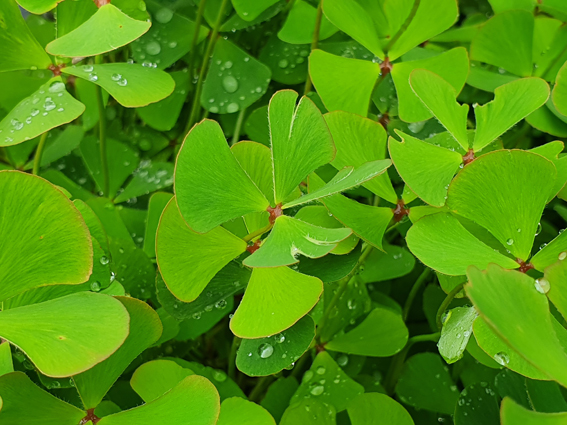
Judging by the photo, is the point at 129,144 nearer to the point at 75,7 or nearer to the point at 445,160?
the point at 75,7

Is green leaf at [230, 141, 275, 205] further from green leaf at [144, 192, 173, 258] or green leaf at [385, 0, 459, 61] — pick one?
green leaf at [385, 0, 459, 61]


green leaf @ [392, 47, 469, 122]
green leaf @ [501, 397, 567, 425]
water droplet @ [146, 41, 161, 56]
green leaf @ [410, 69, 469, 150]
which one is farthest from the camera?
water droplet @ [146, 41, 161, 56]

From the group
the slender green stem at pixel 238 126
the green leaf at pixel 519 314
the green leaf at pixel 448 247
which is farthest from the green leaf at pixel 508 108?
the slender green stem at pixel 238 126

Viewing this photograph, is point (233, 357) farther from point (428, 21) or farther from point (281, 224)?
point (428, 21)

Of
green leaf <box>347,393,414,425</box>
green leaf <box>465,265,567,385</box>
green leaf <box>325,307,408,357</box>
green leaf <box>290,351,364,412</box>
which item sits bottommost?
green leaf <box>290,351,364,412</box>

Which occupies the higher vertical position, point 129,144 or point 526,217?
point 526,217

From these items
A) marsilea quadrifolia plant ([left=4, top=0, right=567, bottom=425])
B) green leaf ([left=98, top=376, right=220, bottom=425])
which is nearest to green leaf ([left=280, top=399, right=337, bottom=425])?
marsilea quadrifolia plant ([left=4, top=0, right=567, bottom=425])

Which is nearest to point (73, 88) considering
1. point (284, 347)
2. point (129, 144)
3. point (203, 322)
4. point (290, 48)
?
point (129, 144)
